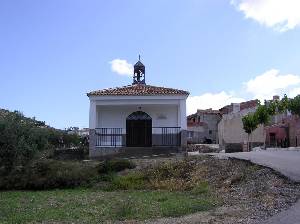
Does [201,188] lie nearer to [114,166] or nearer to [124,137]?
[114,166]

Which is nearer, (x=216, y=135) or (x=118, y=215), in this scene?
(x=118, y=215)

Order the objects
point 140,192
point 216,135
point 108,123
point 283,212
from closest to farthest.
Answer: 1. point 283,212
2. point 140,192
3. point 108,123
4. point 216,135

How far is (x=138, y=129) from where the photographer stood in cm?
3312

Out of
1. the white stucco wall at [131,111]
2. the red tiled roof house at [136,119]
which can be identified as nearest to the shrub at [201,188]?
the red tiled roof house at [136,119]

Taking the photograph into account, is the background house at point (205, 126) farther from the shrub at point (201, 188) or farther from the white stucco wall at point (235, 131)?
the shrub at point (201, 188)

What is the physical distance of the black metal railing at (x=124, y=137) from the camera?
31.3m

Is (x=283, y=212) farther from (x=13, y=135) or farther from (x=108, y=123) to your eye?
(x=108, y=123)

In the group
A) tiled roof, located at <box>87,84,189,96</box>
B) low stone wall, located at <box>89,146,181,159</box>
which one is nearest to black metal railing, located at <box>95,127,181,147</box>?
low stone wall, located at <box>89,146,181,159</box>

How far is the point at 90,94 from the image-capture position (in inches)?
1235

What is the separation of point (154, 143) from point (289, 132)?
90.3ft

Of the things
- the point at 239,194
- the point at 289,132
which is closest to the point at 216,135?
the point at 289,132

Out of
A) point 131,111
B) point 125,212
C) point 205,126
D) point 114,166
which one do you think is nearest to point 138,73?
point 131,111

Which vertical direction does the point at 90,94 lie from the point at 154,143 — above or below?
above

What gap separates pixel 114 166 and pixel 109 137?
944cm
